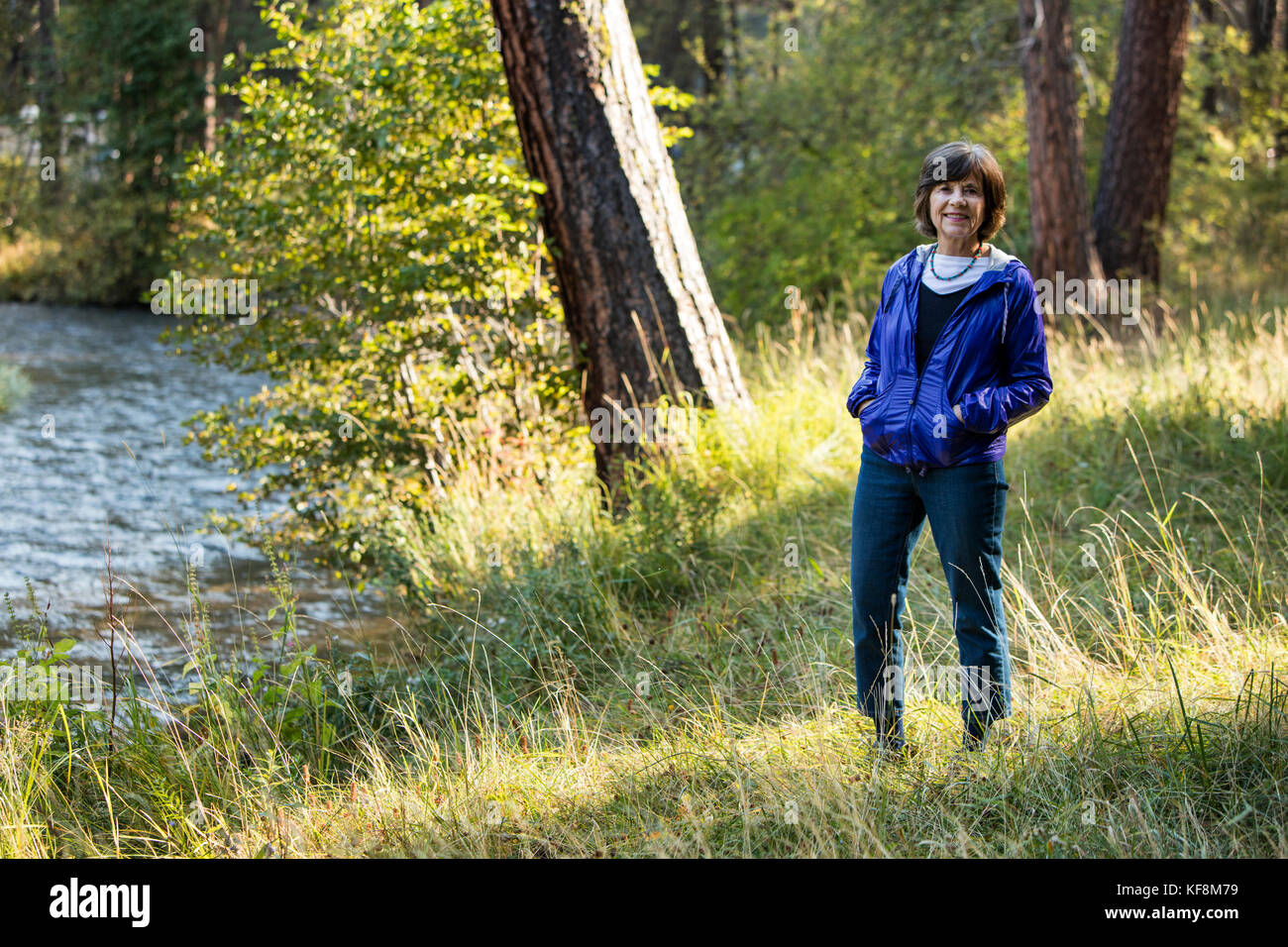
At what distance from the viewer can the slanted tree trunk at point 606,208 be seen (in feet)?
18.9

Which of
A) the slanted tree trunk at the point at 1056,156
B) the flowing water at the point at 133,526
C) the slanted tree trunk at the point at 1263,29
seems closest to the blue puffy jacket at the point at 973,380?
the flowing water at the point at 133,526

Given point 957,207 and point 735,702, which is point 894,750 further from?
point 957,207

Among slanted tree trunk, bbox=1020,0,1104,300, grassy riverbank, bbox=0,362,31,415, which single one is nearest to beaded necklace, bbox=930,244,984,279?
slanted tree trunk, bbox=1020,0,1104,300

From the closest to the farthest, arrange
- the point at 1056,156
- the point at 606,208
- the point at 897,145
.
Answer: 1. the point at 606,208
2. the point at 1056,156
3. the point at 897,145

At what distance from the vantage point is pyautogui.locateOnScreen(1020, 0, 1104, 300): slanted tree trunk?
9.85 meters

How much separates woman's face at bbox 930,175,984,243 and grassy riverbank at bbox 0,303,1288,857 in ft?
4.31

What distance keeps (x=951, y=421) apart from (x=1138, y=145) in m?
8.92

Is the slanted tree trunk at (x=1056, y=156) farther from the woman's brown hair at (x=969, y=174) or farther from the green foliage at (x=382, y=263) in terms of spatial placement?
the woman's brown hair at (x=969, y=174)

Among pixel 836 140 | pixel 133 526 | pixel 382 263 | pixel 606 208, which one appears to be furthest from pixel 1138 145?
pixel 133 526

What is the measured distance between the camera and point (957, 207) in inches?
120

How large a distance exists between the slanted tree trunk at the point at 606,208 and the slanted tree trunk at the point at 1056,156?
5.25 m

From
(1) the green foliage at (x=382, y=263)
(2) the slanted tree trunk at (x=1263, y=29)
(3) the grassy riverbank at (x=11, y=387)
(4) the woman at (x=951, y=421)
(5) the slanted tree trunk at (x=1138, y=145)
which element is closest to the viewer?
(4) the woman at (x=951, y=421)

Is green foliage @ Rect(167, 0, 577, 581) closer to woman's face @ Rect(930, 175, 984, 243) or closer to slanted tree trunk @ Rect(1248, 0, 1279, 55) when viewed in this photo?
woman's face @ Rect(930, 175, 984, 243)
